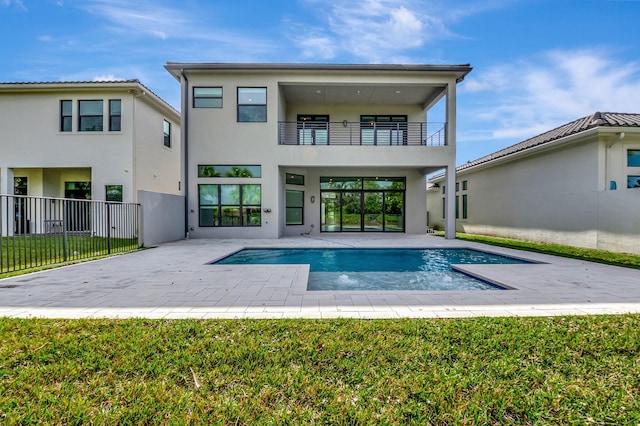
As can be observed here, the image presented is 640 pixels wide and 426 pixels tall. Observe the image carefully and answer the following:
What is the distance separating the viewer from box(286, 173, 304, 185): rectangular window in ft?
46.8

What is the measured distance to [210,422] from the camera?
178 cm

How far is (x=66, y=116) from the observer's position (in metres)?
12.8

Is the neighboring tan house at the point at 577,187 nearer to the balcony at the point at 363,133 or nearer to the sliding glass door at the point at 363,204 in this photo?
the balcony at the point at 363,133

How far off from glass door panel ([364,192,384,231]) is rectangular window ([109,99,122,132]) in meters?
11.8

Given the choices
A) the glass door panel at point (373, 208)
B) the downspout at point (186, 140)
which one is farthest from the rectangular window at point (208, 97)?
the glass door panel at point (373, 208)

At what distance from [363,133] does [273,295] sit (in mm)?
11333

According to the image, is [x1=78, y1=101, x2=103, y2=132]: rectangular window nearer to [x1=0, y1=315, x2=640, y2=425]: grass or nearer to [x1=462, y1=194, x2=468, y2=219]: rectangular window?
[x1=0, y1=315, x2=640, y2=425]: grass

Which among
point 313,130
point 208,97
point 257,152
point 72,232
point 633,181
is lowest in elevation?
point 72,232

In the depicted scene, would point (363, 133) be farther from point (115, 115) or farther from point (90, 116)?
point (90, 116)

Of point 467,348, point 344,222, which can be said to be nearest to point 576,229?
point 344,222

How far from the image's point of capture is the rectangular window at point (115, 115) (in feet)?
42.0

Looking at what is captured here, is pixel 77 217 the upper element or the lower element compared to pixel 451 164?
lower

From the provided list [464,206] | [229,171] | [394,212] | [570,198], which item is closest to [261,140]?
[229,171]

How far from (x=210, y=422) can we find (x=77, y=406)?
907mm
